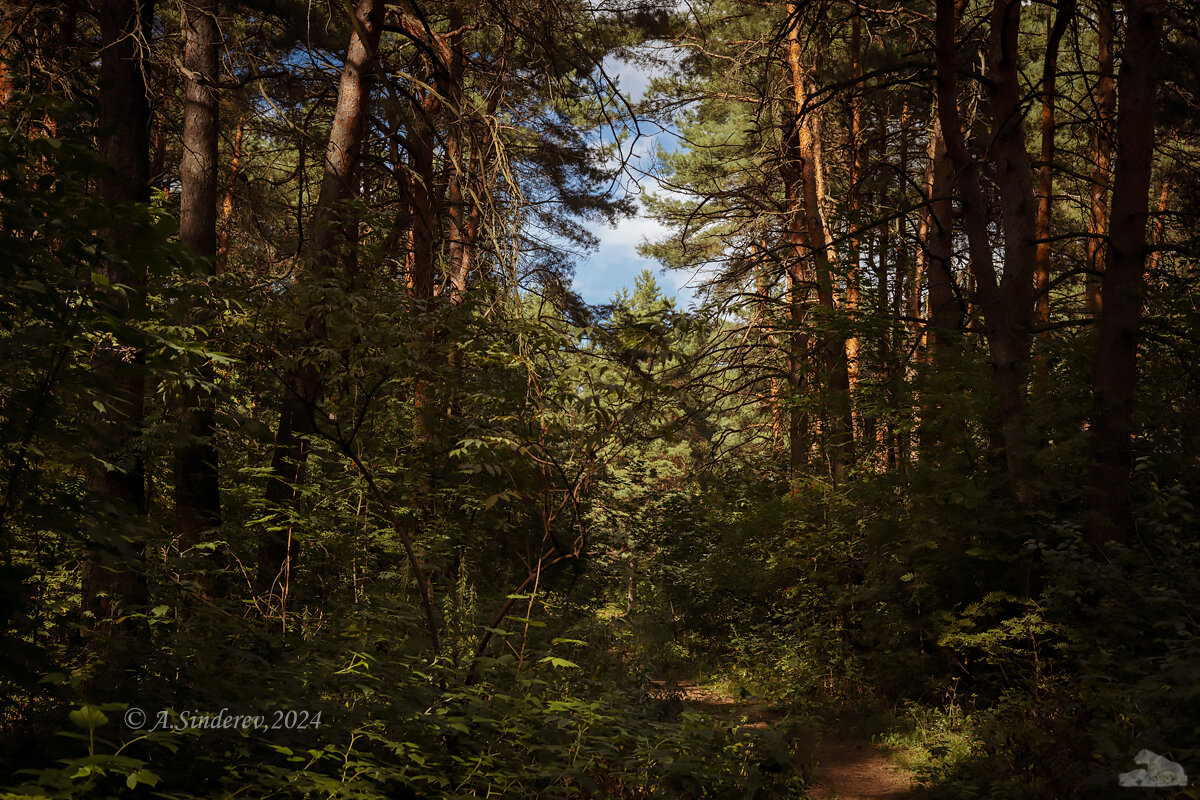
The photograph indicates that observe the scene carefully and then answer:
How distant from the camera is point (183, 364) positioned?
509cm

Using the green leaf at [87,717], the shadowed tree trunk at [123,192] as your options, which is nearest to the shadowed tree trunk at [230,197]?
the shadowed tree trunk at [123,192]

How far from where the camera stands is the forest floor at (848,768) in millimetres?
5773

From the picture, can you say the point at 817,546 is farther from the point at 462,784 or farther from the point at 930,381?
the point at 462,784

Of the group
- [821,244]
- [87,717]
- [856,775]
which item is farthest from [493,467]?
[821,244]

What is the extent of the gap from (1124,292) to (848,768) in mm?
4779

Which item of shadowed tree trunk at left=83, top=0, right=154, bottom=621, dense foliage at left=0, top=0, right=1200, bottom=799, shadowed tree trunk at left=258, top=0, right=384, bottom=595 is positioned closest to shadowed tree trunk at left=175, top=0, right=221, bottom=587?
dense foliage at left=0, top=0, right=1200, bottom=799

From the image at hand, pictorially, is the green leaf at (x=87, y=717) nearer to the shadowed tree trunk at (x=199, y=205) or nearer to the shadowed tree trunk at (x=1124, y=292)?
the shadowed tree trunk at (x=199, y=205)

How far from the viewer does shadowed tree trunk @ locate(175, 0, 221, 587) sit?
6707mm

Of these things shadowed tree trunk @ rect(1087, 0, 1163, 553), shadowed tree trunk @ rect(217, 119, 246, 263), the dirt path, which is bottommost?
the dirt path

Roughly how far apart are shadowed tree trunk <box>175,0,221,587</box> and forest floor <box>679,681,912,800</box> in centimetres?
496

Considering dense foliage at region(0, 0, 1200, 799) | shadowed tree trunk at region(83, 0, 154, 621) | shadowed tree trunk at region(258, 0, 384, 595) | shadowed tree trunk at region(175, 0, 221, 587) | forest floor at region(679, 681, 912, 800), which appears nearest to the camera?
dense foliage at region(0, 0, 1200, 799)

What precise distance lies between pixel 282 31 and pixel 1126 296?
441 inches

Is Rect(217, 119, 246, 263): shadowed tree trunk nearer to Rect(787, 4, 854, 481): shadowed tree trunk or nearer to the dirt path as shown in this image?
the dirt path

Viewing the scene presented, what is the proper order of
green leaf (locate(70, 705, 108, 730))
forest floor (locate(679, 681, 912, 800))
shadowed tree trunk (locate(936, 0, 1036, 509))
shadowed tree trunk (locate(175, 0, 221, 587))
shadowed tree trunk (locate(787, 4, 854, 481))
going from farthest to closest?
shadowed tree trunk (locate(787, 4, 854, 481))
shadowed tree trunk (locate(936, 0, 1036, 509))
shadowed tree trunk (locate(175, 0, 221, 587))
forest floor (locate(679, 681, 912, 800))
green leaf (locate(70, 705, 108, 730))
